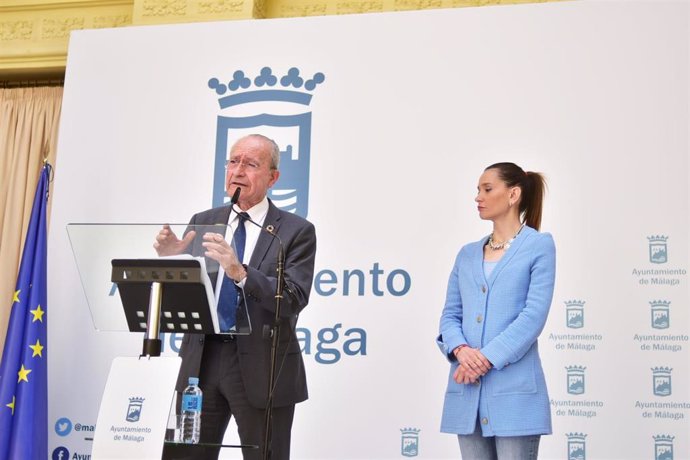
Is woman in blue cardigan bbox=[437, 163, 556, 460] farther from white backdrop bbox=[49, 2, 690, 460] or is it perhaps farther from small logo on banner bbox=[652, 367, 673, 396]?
small logo on banner bbox=[652, 367, 673, 396]

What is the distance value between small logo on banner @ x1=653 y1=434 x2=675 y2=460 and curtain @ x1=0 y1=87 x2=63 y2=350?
14.8 ft

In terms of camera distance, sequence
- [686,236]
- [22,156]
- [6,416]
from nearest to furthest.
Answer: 1. [686,236]
2. [6,416]
3. [22,156]

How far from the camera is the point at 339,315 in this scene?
16.2ft

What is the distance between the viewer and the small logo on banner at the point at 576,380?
4508 mm

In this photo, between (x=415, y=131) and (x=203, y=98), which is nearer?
(x=415, y=131)

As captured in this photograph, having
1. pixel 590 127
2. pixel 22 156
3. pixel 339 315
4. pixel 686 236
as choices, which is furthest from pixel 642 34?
pixel 22 156

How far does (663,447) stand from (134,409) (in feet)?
9.38

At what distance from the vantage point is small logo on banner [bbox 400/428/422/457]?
4.62 meters

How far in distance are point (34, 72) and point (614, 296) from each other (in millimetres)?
4738

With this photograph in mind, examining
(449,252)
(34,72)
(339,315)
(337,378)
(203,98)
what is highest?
(34,72)

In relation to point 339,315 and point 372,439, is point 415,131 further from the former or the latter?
point 372,439

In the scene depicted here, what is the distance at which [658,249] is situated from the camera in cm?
457

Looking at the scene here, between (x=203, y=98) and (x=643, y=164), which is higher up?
(x=203, y=98)

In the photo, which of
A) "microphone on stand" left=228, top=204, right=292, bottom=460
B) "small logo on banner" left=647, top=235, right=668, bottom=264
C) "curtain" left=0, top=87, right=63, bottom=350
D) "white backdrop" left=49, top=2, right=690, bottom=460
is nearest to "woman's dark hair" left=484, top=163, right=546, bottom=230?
"white backdrop" left=49, top=2, right=690, bottom=460
